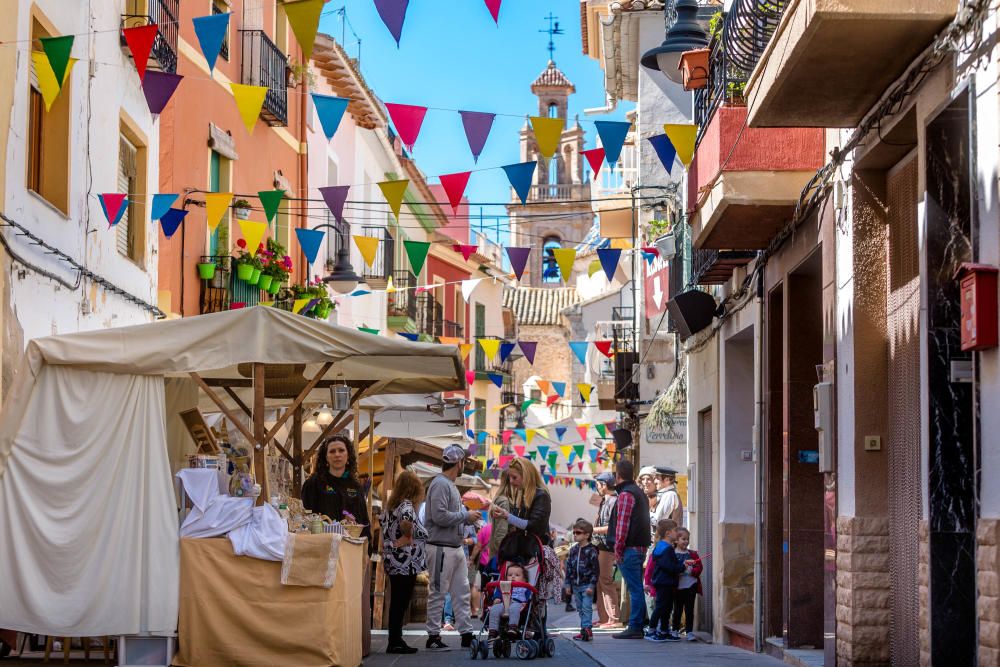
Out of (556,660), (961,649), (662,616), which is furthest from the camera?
(662,616)

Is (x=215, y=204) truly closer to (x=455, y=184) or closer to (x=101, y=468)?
(x=455, y=184)

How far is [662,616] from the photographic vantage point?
1526 cm

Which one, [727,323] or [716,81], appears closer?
[716,81]

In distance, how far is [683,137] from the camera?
1352cm

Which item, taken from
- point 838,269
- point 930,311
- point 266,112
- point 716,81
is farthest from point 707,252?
point 266,112

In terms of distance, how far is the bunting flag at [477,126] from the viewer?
505 inches

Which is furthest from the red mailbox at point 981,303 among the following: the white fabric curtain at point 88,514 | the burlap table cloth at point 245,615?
the white fabric curtain at point 88,514

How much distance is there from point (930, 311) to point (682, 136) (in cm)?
530

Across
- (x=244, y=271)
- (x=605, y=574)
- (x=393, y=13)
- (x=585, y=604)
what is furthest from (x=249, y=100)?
(x=244, y=271)

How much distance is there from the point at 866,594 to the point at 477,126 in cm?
522

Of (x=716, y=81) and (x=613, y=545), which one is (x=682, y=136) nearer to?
(x=716, y=81)

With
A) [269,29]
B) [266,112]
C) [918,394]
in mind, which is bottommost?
[918,394]

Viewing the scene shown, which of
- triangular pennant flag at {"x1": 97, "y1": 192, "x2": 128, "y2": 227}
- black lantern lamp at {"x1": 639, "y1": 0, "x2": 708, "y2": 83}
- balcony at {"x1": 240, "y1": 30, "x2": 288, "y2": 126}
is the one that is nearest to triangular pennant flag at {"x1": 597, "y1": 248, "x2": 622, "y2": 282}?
black lantern lamp at {"x1": 639, "y1": 0, "x2": 708, "y2": 83}

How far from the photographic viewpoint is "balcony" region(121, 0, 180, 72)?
17.5 meters
